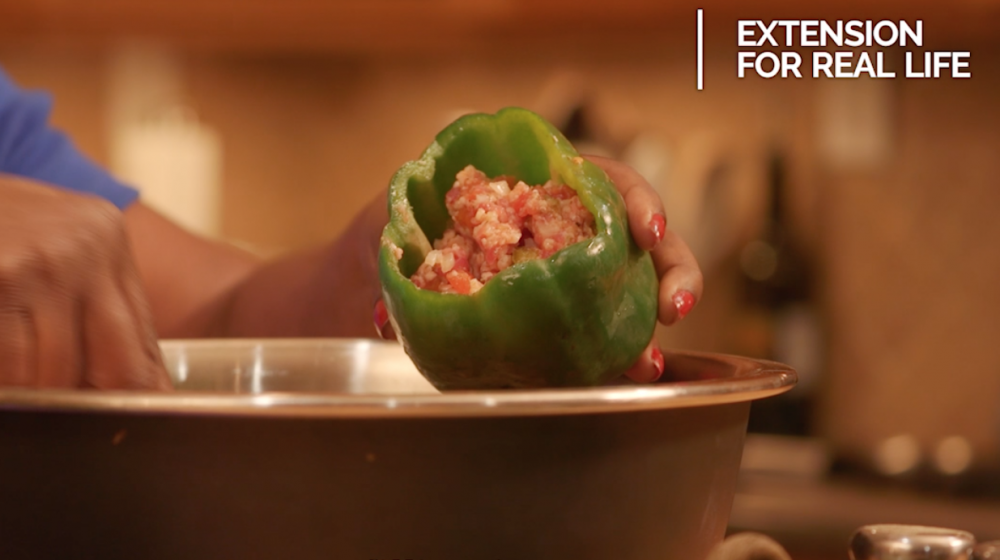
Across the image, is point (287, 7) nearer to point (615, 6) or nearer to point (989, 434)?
point (615, 6)

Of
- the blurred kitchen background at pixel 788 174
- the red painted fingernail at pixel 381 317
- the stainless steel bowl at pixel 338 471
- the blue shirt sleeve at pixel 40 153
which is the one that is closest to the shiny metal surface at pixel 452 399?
the stainless steel bowl at pixel 338 471

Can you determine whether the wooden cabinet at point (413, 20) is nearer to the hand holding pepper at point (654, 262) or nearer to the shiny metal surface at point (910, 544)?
the hand holding pepper at point (654, 262)

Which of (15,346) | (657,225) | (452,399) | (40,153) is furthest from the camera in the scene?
(40,153)

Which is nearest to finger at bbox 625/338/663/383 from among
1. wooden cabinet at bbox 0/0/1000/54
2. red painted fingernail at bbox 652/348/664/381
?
red painted fingernail at bbox 652/348/664/381

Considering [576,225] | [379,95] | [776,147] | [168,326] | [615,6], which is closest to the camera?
[576,225]

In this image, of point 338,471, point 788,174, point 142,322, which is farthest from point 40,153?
point 788,174

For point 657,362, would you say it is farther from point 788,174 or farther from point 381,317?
point 788,174

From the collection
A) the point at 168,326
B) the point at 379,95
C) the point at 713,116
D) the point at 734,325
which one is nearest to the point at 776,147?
the point at 713,116
